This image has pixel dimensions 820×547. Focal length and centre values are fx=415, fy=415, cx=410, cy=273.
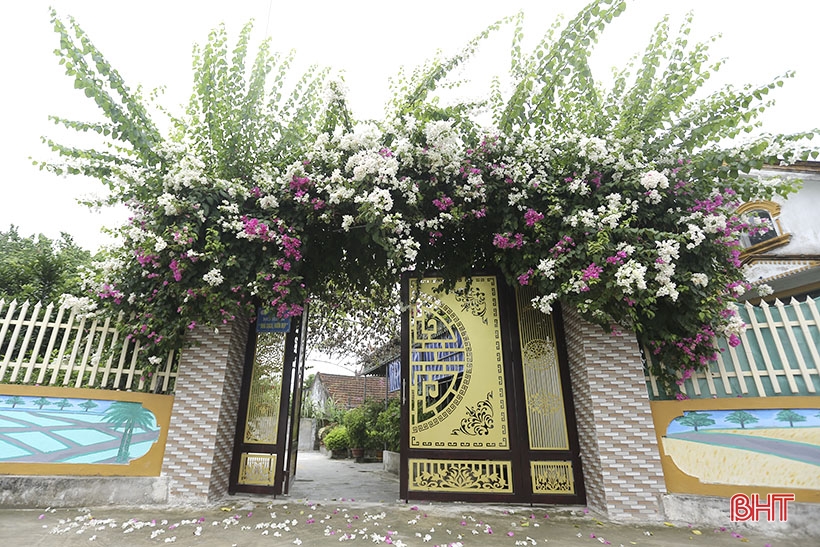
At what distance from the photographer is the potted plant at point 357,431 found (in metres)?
11.6

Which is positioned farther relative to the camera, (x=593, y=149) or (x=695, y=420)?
(x=593, y=149)

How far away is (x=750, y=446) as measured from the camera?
3.78 meters

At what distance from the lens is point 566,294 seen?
410 cm

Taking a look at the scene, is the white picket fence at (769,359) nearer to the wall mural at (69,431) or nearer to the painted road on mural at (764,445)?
the painted road on mural at (764,445)

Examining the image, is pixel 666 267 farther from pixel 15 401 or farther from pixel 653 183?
pixel 15 401

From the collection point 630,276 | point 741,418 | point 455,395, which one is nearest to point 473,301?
point 455,395

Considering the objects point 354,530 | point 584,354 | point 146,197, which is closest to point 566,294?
point 584,354

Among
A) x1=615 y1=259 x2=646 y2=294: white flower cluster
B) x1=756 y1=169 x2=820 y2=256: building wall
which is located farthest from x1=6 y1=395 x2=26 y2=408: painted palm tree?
x1=756 y1=169 x2=820 y2=256: building wall

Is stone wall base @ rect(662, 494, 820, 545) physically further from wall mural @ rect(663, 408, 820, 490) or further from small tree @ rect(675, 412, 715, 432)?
small tree @ rect(675, 412, 715, 432)

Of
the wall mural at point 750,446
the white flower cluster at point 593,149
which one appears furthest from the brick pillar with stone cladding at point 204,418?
the wall mural at point 750,446

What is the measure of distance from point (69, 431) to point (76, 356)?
750mm

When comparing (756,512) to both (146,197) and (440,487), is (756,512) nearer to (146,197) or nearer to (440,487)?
(440,487)

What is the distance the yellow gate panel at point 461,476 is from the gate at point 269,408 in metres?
1.60

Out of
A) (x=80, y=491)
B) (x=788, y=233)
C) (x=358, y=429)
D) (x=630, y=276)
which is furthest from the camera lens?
(x=358, y=429)
